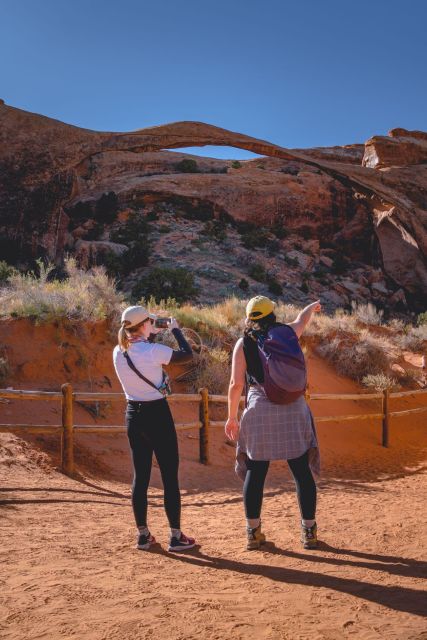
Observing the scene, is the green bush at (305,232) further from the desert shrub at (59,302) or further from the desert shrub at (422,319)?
the desert shrub at (59,302)

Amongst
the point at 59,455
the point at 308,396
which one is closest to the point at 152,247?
the point at 308,396

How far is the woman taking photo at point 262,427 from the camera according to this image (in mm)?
3590

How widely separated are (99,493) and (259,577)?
346 cm

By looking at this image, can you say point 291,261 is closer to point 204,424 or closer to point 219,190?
point 219,190

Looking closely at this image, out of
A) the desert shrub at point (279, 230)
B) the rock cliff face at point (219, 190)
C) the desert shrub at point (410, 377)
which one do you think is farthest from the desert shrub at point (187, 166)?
the desert shrub at point (410, 377)

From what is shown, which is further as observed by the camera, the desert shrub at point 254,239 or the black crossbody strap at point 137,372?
the desert shrub at point 254,239

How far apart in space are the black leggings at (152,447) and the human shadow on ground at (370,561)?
0.77m

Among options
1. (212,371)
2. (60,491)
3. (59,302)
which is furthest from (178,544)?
(59,302)

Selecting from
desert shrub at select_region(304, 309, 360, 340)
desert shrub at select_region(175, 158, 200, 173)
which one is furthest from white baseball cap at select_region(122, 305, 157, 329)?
desert shrub at select_region(175, 158, 200, 173)

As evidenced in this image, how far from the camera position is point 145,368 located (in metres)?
3.68

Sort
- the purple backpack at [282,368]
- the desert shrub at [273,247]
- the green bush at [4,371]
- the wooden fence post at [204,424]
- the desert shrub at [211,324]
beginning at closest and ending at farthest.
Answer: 1. the purple backpack at [282,368]
2. the wooden fence post at [204,424]
3. the green bush at [4,371]
4. the desert shrub at [211,324]
5. the desert shrub at [273,247]

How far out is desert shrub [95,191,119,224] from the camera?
27.3 metres

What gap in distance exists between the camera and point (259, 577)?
3.17 m

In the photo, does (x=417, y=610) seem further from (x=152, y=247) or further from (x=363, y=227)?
(x=363, y=227)
